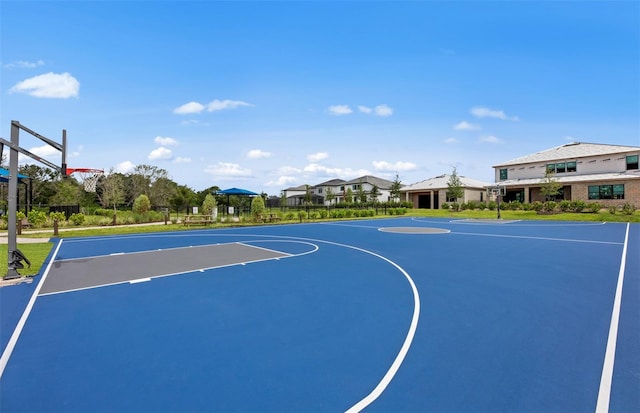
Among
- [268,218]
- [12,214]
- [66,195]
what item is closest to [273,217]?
[268,218]

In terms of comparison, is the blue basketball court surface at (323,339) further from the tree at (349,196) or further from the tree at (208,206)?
the tree at (349,196)

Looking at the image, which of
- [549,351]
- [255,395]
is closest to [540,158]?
[549,351]

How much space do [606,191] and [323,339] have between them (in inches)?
1466

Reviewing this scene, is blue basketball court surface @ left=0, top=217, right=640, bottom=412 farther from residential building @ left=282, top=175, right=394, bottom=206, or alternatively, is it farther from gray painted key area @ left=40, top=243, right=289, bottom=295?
residential building @ left=282, top=175, right=394, bottom=206

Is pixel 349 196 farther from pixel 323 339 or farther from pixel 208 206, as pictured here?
pixel 323 339

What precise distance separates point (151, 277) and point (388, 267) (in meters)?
5.56

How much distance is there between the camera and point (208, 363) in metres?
3.80

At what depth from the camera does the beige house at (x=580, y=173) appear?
30.9m

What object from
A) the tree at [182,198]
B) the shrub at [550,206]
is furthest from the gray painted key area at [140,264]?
the tree at [182,198]

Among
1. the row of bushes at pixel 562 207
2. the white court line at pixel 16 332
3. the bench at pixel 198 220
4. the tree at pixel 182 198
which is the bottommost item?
the white court line at pixel 16 332

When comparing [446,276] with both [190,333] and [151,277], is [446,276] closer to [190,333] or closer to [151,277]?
[190,333]

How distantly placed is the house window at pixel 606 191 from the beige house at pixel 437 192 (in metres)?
9.40

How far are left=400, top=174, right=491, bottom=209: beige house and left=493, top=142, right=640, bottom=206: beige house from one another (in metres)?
2.96

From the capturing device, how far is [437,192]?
43625 millimetres
